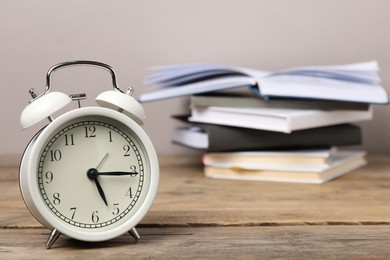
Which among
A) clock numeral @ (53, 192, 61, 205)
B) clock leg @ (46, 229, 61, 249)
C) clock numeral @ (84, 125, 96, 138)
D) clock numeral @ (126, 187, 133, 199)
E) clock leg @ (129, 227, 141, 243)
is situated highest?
clock numeral @ (84, 125, 96, 138)

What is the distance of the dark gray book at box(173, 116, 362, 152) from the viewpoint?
4.88 feet

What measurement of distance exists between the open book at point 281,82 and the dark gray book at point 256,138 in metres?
0.09

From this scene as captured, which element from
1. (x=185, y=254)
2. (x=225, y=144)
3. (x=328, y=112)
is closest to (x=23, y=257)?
(x=185, y=254)

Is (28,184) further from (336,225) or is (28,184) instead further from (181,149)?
(181,149)

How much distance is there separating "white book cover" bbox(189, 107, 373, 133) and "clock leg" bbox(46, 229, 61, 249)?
0.61 m

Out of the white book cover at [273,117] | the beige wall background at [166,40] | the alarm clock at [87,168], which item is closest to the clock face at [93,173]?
the alarm clock at [87,168]

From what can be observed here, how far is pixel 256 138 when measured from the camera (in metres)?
1.50

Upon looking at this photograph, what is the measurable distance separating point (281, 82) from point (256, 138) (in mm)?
130

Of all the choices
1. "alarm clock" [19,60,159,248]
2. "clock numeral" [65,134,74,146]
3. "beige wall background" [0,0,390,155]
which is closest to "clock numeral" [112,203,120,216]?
"alarm clock" [19,60,159,248]

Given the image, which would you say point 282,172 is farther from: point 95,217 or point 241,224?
point 95,217

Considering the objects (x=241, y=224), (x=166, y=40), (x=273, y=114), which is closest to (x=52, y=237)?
(x=241, y=224)

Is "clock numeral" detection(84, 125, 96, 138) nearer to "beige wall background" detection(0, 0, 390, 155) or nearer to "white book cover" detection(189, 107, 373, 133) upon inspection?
"white book cover" detection(189, 107, 373, 133)

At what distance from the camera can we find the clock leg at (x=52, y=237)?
3.04 ft

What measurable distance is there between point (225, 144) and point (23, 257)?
66 cm
